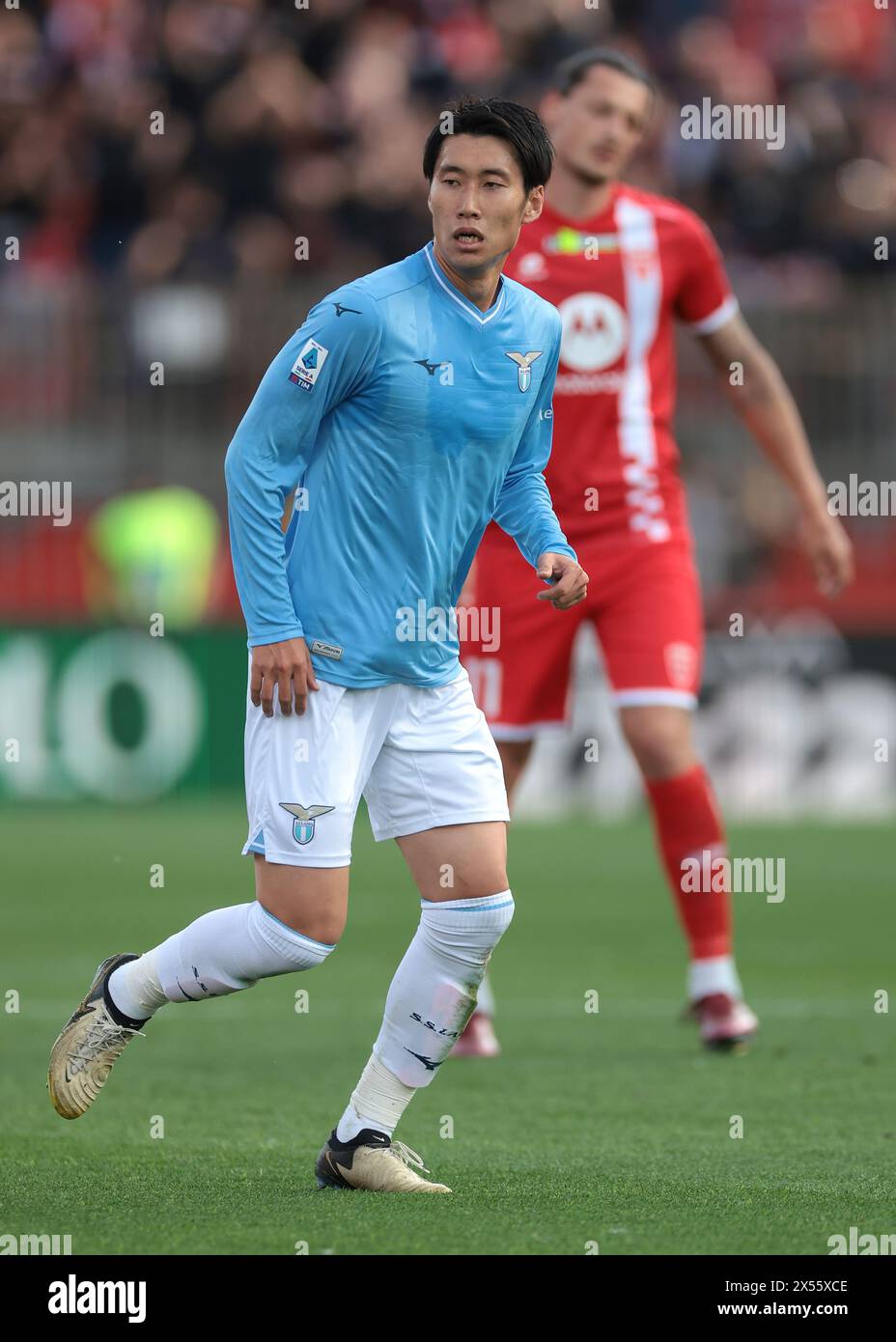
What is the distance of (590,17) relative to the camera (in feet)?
57.3

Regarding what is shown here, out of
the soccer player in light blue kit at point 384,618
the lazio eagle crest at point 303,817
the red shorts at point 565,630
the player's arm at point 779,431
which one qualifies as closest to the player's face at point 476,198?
the soccer player in light blue kit at point 384,618

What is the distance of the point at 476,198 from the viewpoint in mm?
4344

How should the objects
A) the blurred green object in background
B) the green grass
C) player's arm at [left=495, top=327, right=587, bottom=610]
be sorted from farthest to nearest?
the blurred green object in background → player's arm at [left=495, top=327, right=587, bottom=610] → the green grass

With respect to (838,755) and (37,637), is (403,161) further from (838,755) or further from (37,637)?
(838,755)

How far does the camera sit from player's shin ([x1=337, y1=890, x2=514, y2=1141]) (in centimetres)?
451

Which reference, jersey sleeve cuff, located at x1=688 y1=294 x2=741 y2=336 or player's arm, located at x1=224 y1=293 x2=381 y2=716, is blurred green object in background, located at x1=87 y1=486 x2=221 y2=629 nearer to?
jersey sleeve cuff, located at x1=688 y1=294 x2=741 y2=336

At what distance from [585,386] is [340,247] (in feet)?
33.2

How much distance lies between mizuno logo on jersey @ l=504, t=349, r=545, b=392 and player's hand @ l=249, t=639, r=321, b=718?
2.28 ft

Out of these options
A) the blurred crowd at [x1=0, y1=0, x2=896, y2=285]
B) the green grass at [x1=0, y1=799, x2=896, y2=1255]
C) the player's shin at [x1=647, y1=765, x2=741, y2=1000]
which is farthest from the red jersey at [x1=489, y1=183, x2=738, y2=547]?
the blurred crowd at [x1=0, y1=0, x2=896, y2=285]

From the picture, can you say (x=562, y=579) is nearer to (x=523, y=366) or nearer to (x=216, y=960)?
(x=523, y=366)

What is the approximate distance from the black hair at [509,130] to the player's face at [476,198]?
0.05 ft

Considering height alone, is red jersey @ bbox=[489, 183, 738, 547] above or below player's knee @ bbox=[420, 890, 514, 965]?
above

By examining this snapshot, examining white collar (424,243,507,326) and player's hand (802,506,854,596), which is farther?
player's hand (802,506,854,596)

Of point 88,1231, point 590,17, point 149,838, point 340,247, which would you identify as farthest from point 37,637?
point 88,1231
